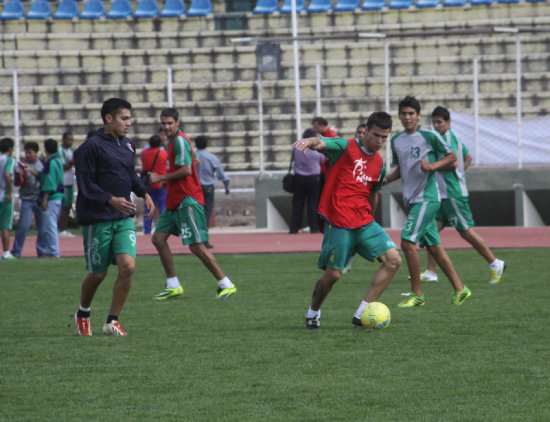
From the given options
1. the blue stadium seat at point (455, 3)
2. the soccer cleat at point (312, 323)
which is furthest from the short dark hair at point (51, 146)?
the blue stadium seat at point (455, 3)

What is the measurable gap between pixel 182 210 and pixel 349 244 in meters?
3.09

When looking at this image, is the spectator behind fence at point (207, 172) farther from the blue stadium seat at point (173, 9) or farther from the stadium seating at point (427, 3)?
the stadium seating at point (427, 3)

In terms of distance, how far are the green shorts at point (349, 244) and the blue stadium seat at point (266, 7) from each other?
20.8 metres

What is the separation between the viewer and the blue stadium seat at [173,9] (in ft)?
93.4

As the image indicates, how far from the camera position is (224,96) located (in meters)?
26.1

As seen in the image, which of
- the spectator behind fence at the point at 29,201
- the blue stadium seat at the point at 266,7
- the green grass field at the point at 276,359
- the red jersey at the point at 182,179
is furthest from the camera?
the blue stadium seat at the point at 266,7

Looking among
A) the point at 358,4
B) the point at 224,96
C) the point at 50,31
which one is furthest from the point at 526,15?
the point at 50,31

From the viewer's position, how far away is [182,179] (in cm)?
1052

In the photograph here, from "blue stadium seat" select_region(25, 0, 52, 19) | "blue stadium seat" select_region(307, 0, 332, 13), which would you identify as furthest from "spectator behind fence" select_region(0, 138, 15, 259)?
"blue stadium seat" select_region(25, 0, 52, 19)

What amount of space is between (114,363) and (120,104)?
2.16 m

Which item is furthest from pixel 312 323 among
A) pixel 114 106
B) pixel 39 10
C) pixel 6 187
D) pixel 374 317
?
pixel 39 10

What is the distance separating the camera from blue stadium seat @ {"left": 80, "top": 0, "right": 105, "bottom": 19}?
93.6ft

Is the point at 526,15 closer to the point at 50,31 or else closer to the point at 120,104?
the point at 50,31

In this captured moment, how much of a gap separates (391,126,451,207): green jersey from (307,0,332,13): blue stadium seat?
18.5m
